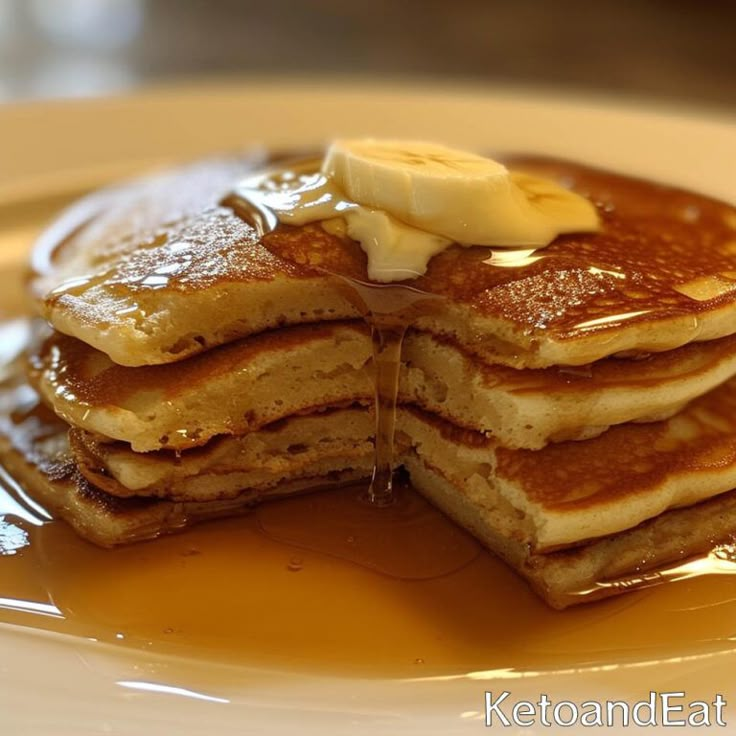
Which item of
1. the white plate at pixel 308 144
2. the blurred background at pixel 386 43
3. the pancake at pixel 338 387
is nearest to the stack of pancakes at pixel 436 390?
the pancake at pixel 338 387

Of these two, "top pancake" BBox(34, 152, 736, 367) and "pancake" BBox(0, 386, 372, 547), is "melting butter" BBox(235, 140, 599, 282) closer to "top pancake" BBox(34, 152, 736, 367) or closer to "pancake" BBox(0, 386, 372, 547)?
"top pancake" BBox(34, 152, 736, 367)

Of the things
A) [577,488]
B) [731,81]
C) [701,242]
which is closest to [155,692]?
[577,488]

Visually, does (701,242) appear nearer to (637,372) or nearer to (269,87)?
(637,372)

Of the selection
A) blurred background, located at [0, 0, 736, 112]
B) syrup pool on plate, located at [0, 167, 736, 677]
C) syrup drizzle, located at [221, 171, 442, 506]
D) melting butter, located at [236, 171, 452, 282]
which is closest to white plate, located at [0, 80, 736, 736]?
syrup pool on plate, located at [0, 167, 736, 677]

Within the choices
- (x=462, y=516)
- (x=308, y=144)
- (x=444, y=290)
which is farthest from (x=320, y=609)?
(x=308, y=144)

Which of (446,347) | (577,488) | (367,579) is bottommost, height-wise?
(367,579)
